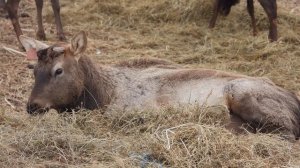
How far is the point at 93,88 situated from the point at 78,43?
0.55 m

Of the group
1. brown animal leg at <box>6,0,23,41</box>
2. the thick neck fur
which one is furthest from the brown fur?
brown animal leg at <box>6,0,23,41</box>

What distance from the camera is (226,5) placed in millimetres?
12414

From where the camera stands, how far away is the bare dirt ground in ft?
17.5

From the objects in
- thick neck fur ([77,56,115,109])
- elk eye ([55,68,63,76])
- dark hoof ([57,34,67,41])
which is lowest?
dark hoof ([57,34,67,41])

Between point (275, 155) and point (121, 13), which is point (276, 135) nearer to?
point (275, 155)

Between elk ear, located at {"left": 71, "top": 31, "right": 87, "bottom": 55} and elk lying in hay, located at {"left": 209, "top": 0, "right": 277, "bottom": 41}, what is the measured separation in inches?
211

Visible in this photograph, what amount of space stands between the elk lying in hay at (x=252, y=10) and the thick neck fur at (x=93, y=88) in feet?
16.4

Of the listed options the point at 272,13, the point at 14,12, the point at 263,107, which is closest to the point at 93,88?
the point at 263,107

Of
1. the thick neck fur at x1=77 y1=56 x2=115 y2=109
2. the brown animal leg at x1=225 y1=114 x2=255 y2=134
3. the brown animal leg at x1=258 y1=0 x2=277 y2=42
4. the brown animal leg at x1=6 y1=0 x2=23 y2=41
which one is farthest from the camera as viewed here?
the brown animal leg at x1=258 y1=0 x2=277 y2=42

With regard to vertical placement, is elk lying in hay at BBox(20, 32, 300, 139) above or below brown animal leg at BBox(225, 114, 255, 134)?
above

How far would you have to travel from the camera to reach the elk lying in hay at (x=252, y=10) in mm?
10977

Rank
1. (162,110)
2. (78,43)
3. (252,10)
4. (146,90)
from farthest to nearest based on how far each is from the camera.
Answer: (252,10), (146,90), (78,43), (162,110)

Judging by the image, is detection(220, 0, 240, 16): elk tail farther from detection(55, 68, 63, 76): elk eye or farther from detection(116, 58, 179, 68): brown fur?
detection(55, 68, 63, 76): elk eye

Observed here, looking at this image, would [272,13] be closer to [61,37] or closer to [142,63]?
[61,37]
